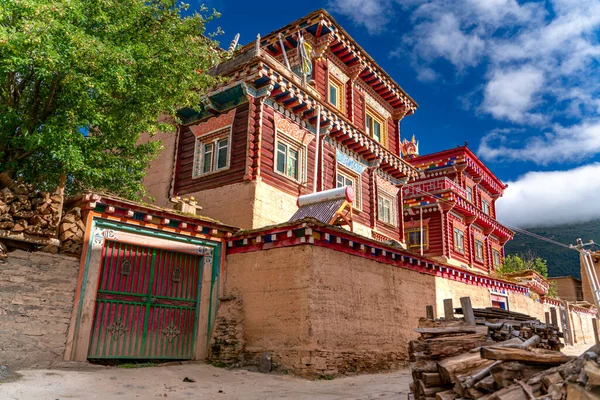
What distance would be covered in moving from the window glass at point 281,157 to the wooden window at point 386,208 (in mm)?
6087

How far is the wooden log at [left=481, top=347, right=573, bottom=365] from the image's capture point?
578 centimetres

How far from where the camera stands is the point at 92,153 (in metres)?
11.2

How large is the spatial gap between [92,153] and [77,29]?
292cm

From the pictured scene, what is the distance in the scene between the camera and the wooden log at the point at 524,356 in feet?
19.0

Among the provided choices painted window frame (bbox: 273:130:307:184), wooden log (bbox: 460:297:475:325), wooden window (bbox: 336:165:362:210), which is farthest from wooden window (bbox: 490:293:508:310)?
wooden log (bbox: 460:297:475:325)

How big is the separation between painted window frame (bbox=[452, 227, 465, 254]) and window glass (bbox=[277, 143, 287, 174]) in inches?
657

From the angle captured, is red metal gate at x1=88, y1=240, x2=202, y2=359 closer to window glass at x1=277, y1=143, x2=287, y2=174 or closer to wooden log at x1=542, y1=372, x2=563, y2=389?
window glass at x1=277, y1=143, x2=287, y2=174


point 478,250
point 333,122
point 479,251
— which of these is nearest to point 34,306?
point 333,122

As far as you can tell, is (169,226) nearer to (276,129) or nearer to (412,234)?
(276,129)

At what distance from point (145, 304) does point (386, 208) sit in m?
12.6

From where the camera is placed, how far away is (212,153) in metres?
16.0

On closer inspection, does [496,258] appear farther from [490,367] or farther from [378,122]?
[490,367]

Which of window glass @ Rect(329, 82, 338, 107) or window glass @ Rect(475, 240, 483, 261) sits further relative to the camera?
window glass @ Rect(475, 240, 483, 261)

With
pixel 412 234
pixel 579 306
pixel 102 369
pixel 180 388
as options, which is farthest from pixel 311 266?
pixel 579 306
